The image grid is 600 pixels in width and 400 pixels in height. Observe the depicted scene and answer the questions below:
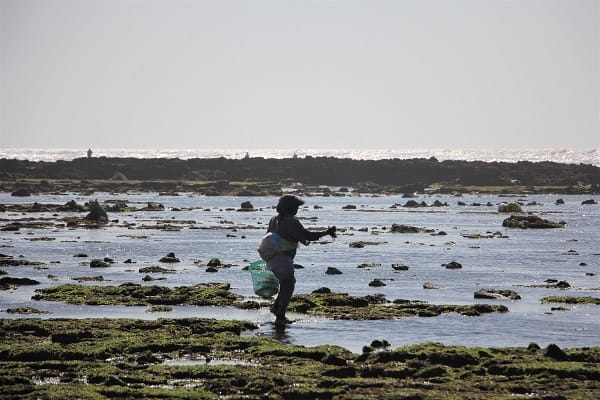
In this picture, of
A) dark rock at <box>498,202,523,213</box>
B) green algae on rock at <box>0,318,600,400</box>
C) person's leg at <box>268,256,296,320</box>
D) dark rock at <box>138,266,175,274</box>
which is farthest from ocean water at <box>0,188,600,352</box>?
dark rock at <box>498,202,523,213</box>

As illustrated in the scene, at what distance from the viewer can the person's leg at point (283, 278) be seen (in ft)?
101

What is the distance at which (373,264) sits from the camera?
5431cm

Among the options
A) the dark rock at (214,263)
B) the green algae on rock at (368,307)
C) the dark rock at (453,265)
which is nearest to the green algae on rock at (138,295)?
the green algae on rock at (368,307)

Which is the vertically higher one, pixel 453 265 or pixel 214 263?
pixel 453 265

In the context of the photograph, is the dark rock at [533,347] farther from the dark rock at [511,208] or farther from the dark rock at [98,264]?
the dark rock at [511,208]

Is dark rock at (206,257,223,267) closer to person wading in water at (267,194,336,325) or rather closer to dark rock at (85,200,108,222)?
person wading in water at (267,194,336,325)

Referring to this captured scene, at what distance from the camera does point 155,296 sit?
1495 inches

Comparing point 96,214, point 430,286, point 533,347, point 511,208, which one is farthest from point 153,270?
point 511,208

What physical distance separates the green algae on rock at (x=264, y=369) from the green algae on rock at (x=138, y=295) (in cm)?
802

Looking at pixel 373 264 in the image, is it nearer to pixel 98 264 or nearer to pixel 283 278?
pixel 98 264

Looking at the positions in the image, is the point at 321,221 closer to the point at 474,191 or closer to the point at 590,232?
the point at 590,232

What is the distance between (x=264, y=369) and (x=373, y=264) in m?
31.7

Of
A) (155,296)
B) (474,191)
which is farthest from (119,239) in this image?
(474,191)

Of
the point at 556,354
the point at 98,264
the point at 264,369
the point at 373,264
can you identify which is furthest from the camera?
the point at 373,264
